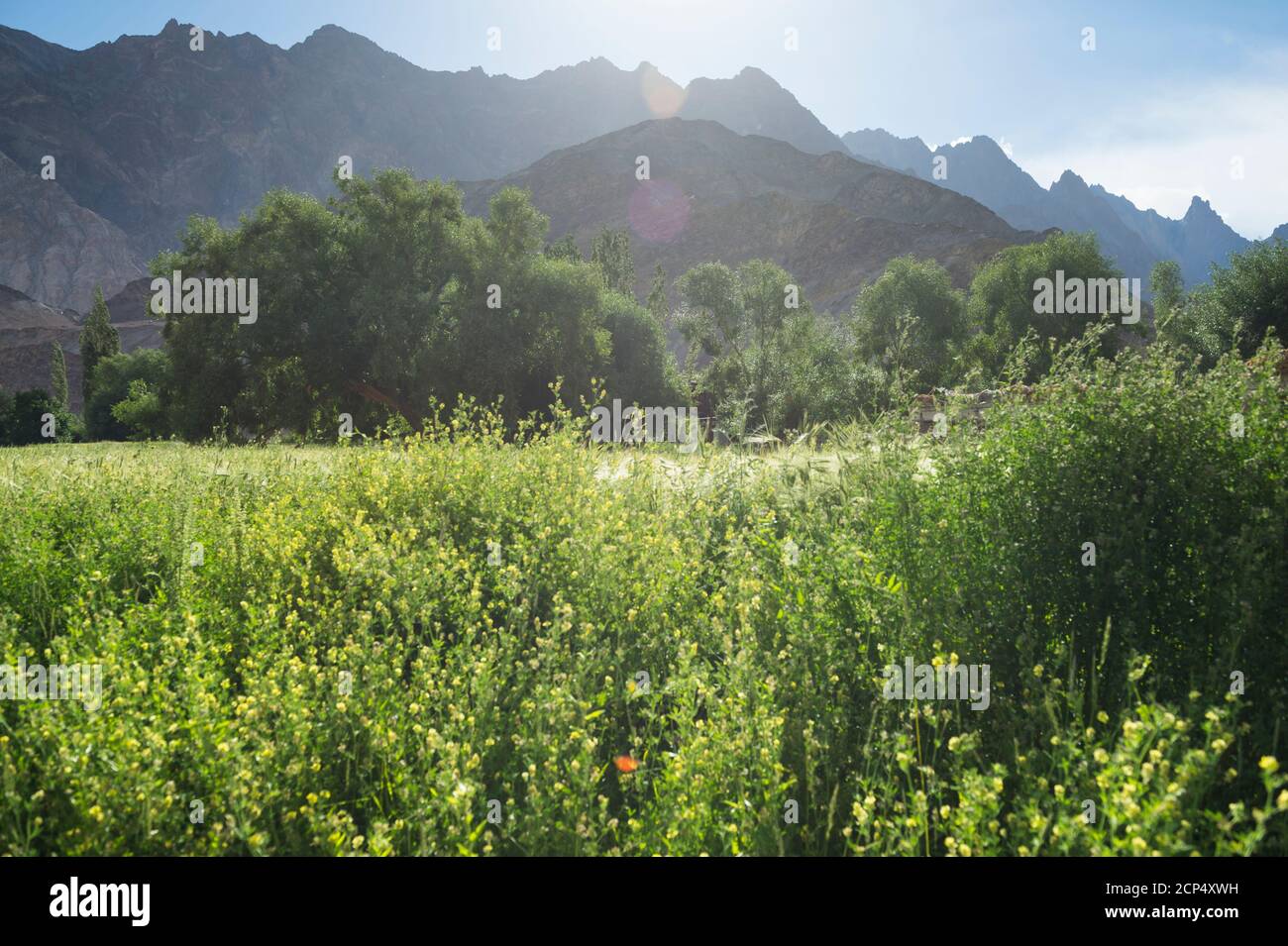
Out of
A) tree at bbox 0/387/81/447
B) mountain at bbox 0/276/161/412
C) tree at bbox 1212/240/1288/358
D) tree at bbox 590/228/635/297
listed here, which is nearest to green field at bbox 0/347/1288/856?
tree at bbox 1212/240/1288/358

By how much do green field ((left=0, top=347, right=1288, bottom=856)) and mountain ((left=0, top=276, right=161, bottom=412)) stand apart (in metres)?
126

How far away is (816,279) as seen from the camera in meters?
139

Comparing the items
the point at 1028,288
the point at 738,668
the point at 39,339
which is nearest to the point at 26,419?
the point at 738,668

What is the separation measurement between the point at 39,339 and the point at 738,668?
159 metres

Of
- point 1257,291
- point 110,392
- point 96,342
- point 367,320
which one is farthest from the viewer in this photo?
point 96,342

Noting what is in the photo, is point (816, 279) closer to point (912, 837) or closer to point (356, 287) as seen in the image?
point (356, 287)

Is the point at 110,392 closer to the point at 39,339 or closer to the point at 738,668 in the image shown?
the point at 738,668

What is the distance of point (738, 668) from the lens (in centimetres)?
334

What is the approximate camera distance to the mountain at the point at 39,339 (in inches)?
4616

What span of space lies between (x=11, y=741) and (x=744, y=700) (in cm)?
341

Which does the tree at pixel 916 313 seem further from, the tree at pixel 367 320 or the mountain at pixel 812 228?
the mountain at pixel 812 228

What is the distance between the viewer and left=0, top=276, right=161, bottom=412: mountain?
117 meters

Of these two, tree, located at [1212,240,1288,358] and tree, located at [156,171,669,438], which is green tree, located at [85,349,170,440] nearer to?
tree, located at [156,171,669,438]
